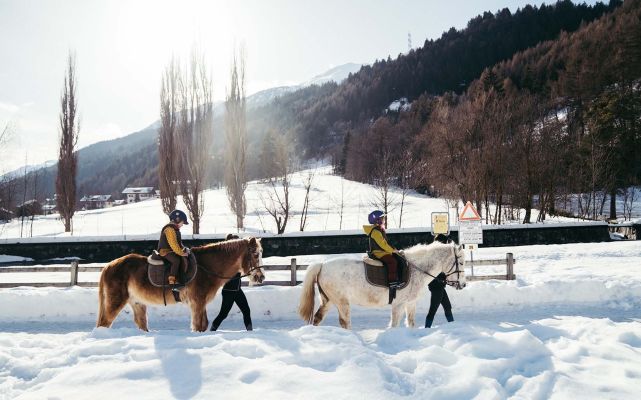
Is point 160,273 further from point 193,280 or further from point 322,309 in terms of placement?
point 322,309

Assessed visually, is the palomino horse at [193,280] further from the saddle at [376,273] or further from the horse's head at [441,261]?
the horse's head at [441,261]

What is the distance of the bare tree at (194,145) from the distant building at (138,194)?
9148cm

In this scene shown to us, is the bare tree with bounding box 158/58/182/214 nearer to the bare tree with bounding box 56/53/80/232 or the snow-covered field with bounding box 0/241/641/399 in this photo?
the bare tree with bounding box 56/53/80/232

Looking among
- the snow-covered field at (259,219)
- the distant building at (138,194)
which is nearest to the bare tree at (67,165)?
the snow-covered field at (259,219)

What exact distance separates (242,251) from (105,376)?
2.90 m

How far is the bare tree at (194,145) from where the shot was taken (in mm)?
20562

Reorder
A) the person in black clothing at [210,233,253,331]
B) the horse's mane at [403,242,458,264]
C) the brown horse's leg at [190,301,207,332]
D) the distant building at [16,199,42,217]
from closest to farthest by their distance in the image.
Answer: the brown horse's leg at [190,301,207,332] → the horse's mane at [403,242,458,264] → the person in black clothing at [210,233,253,331] → the distant building at [16,199,42,217]

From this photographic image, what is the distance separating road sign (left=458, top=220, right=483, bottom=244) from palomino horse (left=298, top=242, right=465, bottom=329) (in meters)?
3.47

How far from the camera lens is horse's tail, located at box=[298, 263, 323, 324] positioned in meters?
6.44

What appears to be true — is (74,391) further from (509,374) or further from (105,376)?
(509,374)

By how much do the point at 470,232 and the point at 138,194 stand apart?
110 m

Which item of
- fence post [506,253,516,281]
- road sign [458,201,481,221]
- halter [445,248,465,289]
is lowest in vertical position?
fence post [506,253,516,281]

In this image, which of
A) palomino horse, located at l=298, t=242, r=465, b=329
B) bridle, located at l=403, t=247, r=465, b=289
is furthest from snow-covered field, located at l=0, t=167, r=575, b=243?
bridle, located at l=403, t=247, r=465, b=289

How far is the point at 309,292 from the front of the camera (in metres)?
6.45
